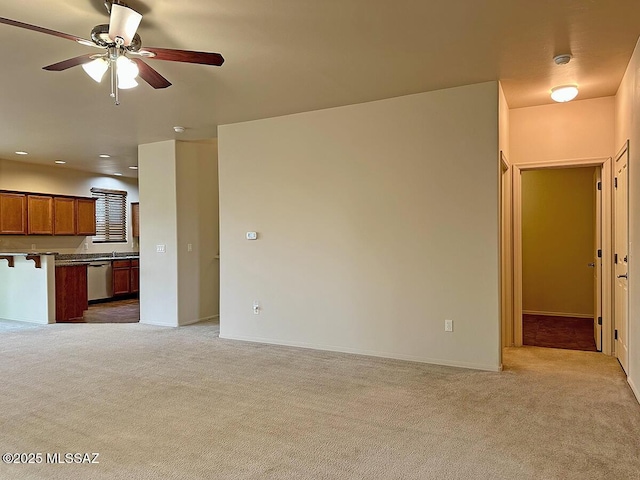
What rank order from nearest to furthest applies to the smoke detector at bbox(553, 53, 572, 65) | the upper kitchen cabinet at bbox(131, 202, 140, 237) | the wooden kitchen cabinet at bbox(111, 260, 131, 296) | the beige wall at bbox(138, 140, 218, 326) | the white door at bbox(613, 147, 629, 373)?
the smoke detector at bbox(553, 53, 572, 65) → the white door at bbox(613, 147, 629, 373) → the beige wall at bbox(138, 140, 218, 326) → the wooden kitchen cabinet at bbox(111, 260, 131, 296) → the upper kitchen cabinet at bbox(131, 202, 140, 237)

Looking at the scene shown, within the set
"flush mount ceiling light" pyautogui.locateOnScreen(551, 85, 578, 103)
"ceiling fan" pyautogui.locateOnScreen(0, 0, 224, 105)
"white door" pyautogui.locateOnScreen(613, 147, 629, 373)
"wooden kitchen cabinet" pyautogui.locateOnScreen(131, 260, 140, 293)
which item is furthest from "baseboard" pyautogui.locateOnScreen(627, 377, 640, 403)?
"wooden kitchen cabinet" pyautogui.locateOnScreen(131, 260, 140, 293)

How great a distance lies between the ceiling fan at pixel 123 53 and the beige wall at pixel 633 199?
121 inches

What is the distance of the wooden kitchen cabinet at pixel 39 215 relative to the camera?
795cm

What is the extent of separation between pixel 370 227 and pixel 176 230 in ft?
9.91

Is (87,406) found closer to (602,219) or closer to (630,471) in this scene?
(630,471)

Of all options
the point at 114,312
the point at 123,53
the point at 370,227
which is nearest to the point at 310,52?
the point at 123,53

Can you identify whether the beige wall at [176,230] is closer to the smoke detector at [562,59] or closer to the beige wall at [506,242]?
the beige wall at [506,242]

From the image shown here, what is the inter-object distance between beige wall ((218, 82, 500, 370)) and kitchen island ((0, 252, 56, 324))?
9.88 ft

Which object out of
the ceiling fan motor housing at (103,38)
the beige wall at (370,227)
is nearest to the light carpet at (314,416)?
the beige wall at (370,227)

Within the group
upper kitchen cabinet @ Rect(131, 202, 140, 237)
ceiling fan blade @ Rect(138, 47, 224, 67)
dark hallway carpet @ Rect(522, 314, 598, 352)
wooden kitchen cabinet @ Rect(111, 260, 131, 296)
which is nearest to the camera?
ceiling fan blade @ Rect(138, 47, 224, 67)

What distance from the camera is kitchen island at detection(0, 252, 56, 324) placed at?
6684mm

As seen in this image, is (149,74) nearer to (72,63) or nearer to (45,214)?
(72,63)

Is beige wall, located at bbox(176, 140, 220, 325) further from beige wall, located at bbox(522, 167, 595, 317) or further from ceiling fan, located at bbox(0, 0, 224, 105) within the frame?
beige wall, located at bbox(522, 167, 595, 317)

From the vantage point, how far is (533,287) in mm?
7211
